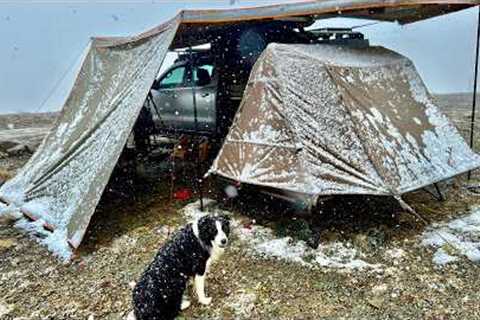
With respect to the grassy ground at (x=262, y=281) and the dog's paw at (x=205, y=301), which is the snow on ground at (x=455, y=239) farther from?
the dog's paw at (x=205, y=301)

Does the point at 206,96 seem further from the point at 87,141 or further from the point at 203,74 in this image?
the point at 87,141

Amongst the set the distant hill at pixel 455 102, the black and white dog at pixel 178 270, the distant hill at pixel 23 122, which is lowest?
the distant hill at pixel 455 102

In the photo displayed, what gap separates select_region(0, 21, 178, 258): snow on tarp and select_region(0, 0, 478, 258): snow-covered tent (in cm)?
1

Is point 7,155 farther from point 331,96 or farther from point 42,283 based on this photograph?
point 331,96

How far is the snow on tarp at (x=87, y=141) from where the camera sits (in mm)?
4219

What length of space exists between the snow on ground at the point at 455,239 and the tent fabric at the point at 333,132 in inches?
21.7

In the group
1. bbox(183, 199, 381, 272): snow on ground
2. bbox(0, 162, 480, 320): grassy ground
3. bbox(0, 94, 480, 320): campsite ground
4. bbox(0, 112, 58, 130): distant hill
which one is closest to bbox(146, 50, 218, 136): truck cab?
bbox(0, 94, 480, 320): campsite ground

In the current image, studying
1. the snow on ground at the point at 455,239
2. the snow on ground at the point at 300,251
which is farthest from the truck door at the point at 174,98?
the snow on ground at the point at 455,239

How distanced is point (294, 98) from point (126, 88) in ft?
7.12

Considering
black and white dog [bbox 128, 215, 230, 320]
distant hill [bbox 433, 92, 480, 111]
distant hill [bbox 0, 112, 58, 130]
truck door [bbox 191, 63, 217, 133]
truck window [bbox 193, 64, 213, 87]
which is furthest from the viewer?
distant hill [bbox 433, 92, 480, 111]

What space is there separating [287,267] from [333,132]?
1515 millimetres

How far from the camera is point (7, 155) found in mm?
8625

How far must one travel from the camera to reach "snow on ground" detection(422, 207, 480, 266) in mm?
3656

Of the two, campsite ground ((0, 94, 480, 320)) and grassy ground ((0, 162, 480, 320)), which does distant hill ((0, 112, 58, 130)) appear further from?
grassy ground ((0, 162, 480, 320))
